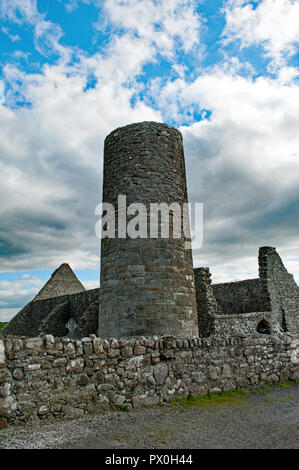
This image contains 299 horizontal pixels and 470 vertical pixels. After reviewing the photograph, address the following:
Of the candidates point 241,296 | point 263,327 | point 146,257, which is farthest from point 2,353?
point 241,296

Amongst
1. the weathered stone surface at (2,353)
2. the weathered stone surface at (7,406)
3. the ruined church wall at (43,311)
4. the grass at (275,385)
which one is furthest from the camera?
the ruined church wall at (43,311)

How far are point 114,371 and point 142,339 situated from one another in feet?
2.75

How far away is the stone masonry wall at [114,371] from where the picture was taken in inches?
193

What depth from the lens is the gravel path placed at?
435 cm

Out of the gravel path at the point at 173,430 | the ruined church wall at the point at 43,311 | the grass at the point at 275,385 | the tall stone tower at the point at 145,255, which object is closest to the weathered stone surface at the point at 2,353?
the gravel path at the point at 173,430

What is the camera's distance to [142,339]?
650 cm

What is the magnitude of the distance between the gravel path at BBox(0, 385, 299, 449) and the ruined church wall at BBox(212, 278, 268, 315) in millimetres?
→ 14865

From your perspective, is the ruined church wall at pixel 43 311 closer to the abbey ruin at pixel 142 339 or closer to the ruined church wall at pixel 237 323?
the abbey ruin at pixel 142 339

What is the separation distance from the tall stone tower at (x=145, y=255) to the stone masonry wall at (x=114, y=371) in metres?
2.33

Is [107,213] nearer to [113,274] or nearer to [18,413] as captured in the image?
[113,274]

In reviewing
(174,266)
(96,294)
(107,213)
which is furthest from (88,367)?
(96,294)

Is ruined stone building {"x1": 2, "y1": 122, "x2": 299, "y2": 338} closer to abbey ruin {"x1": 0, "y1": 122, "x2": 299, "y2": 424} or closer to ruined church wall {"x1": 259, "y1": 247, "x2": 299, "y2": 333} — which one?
abbey ruin {"x1": 0, "y1": 122, "x2": 299, "y2": 424}

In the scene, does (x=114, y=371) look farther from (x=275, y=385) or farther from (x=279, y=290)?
(x=279, y=290)

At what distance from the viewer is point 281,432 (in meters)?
4.97
